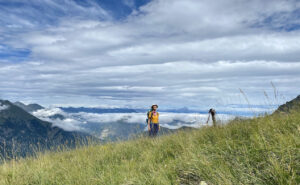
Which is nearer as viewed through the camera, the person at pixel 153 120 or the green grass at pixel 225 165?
the green grass at pixel 225 165

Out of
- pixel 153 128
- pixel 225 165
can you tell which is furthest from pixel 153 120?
pixel 225 165

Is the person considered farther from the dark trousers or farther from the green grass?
the green grass

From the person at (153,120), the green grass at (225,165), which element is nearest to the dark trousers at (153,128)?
the person at (153,120)

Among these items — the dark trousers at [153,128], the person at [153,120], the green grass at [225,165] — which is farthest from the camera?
Result: the person at [153,120]

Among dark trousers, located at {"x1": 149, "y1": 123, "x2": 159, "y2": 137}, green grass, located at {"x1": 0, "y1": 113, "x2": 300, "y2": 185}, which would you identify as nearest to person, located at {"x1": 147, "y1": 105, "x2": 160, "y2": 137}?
dark trousers, located at {"x1": 149, "y1": 123, "x2": 159, "y2": 137}

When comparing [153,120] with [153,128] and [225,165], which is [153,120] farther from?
[225,165]

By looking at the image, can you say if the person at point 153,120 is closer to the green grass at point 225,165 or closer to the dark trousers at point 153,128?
the dark trousers at point 153,128

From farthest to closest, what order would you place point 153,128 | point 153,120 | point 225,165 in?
point 153,120 → point 153,128 → point 225,165

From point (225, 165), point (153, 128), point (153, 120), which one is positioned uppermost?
point (153, 120)

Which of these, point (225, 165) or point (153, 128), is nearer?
point (225, 165)

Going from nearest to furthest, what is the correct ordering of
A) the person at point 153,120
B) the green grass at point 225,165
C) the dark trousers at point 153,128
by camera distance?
the green grass at point 225,165, the dark trousers at point 153,128, the person at point 153,120

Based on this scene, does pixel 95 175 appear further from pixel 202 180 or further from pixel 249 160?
pixel 249 160

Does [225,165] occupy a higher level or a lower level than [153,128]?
higher

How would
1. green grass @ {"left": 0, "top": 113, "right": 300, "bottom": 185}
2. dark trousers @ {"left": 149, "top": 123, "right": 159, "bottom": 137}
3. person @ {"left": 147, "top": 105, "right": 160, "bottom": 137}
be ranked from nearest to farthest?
green grass @ {"left": 0, "top": 113, "right": 300, "bottom": 185} < dark trousers @ {"left": 149, "top": 123, "right": 159, "bottom": 137} < person @ {"left": 147, "top": 105, "right": 160, "bottom": 137}
